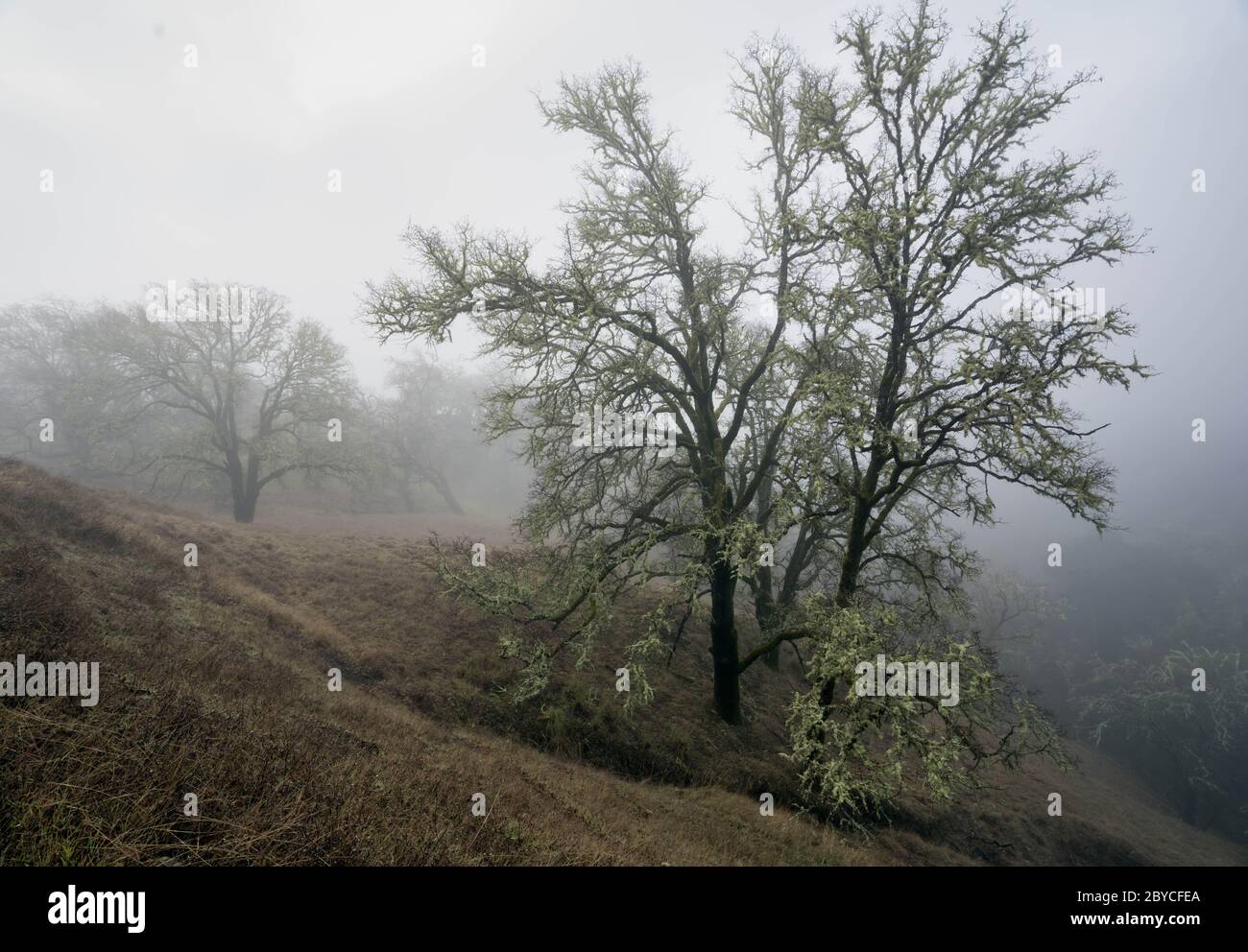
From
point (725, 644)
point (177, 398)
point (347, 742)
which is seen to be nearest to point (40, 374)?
point (177, 398)

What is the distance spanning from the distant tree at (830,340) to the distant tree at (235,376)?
21045 millimetres

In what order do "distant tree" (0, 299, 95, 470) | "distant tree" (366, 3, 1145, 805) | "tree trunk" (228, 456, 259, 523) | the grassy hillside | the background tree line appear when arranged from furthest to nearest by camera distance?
"distant tree" (0, 299, 95, 470) → "tree trunk" (228, 456, 259, 523) → the background tree line → "distant tree" (366, 3, 1145, 805) → the grassy hillside

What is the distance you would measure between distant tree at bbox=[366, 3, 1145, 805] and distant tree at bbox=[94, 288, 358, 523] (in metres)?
21.0

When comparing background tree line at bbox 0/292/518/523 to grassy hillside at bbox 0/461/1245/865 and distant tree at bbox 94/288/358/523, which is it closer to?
distant tree at bbox 94/288/358/523

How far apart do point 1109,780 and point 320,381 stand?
4372 centimetres

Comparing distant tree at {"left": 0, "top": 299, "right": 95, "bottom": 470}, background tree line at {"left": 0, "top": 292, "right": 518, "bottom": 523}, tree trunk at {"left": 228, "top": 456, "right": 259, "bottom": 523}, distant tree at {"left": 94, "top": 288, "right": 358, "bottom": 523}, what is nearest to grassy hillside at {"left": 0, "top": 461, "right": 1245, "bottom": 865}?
tree trunk at {"left": 228, "top": 456, "right": 259, "bottom": 523}

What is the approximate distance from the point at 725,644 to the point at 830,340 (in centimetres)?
711

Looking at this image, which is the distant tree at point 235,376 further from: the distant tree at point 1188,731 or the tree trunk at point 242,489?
the distant tree at point 1188,731

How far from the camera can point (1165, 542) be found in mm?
44844

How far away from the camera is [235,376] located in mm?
26062

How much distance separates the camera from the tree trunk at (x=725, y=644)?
1122 centimetres

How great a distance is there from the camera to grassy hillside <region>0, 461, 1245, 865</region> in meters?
4.39
